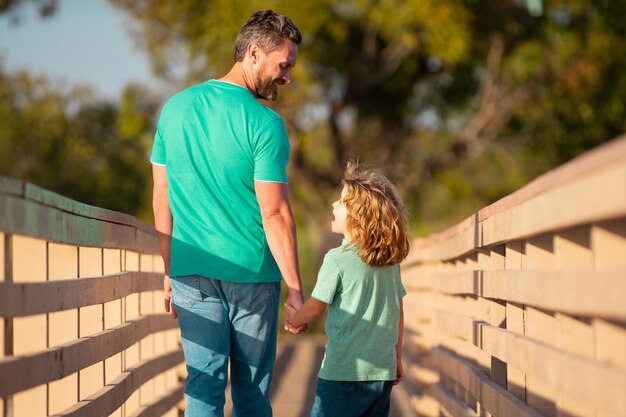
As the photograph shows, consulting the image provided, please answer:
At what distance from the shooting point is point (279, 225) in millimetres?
5141

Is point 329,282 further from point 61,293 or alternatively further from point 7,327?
point 7,327

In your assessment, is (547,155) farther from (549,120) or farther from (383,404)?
(383,404)

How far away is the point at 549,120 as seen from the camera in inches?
1203

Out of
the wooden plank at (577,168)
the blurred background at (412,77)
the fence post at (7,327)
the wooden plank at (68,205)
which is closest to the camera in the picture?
the wooden plank at (577,168)

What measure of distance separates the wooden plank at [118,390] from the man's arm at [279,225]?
0.87 meters

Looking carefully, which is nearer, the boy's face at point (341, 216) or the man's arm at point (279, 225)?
the man's arm at point (279, 225)

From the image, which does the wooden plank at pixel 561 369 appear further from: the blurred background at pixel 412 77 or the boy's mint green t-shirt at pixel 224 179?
the blurred background at pixel 412 77

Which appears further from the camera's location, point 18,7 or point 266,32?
point 18,7

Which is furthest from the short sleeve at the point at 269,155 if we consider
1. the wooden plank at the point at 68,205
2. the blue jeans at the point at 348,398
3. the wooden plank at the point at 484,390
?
the wooden plank at the point at 484,390

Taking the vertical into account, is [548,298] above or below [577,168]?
below

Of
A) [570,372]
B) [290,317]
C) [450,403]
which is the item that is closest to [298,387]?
[450,403]

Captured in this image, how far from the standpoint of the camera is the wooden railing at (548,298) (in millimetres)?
2945

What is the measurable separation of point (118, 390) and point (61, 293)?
1.20 m

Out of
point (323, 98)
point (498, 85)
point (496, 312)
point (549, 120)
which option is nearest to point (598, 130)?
point (549, 120)
